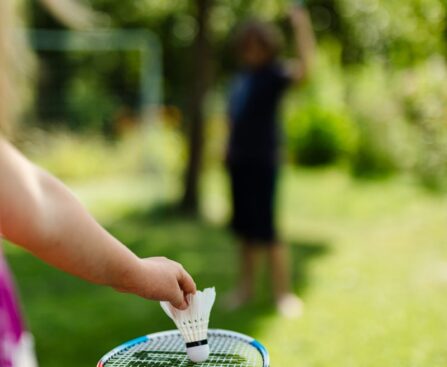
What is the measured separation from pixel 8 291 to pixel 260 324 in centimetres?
328

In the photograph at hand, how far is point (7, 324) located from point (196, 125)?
7.11 metres

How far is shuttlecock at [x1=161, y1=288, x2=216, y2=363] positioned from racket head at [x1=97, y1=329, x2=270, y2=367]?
0.04 m

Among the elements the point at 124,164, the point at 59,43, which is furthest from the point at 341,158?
the point at 59,43

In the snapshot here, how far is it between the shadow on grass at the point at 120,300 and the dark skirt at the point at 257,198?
1.64 ft

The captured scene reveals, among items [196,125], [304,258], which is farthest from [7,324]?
[196,125]

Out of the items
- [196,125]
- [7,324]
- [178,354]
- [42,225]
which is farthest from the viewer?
[196,125]

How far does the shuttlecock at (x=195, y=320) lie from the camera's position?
123 centimetres

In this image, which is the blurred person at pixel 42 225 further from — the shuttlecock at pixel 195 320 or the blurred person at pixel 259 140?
the blurred person at pixel 259 140

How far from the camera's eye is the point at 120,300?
4910 mm

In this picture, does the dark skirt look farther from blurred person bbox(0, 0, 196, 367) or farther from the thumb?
blurred person bbox(0, 0, 196, 367)

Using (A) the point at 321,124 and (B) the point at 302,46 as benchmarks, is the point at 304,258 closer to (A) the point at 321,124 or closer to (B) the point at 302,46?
(B) the point at 302,46

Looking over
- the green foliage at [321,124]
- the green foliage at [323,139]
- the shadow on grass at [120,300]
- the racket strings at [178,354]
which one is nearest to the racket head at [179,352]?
the racket strings at [178,354]

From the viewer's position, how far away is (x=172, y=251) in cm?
626

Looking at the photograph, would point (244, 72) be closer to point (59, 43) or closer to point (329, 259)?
point (329, 259)
